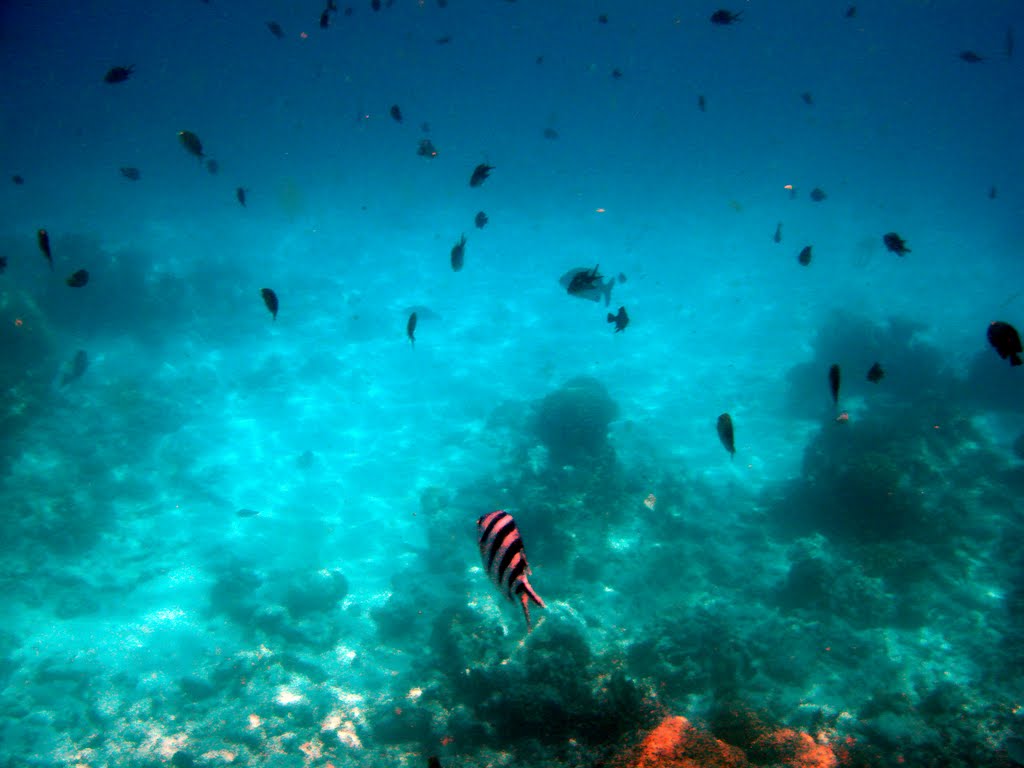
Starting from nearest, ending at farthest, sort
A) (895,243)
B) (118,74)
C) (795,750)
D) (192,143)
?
1. (795,750)
2. (895,243)
3. (118,74)
4. (192,143)

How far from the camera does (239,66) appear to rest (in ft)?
148

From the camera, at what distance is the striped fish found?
6.75ft

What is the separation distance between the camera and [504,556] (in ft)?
6.84

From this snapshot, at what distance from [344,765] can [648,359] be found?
67.7ft

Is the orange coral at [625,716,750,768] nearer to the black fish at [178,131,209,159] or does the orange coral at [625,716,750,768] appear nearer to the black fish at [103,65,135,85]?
the black fish at [178,131,209,159]

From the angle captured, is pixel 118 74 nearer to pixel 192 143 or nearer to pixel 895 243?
pixel 192 143

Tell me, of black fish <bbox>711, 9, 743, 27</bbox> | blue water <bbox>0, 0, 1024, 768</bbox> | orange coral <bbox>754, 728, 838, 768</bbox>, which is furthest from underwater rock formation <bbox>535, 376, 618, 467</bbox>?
black fish <bbox>711, 9, 743, 27</bbox>

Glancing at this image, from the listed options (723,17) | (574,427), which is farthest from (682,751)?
(723,17)

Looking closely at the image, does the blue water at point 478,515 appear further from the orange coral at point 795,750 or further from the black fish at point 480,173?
the black fish at point 480,173

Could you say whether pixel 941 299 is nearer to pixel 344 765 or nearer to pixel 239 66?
pixel 344 765

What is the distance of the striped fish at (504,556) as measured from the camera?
6.75 feet

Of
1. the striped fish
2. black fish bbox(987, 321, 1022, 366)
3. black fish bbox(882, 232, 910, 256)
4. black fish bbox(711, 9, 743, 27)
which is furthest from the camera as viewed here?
black fish bbox(711, 9, 743, 27)

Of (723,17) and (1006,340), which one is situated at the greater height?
(723,17)

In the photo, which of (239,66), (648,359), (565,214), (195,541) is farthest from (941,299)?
(239,66)
